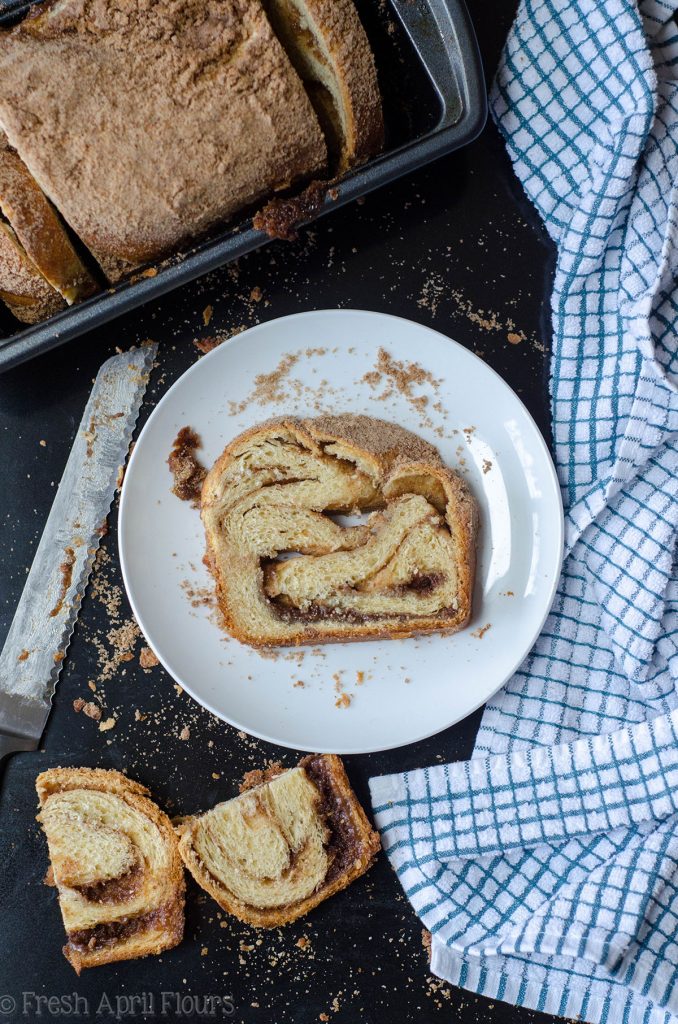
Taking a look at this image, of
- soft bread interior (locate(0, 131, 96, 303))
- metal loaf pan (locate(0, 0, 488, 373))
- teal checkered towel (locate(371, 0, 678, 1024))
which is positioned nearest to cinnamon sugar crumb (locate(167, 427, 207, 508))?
A: metal loaf pan (locate(0, 0, 488, 373))

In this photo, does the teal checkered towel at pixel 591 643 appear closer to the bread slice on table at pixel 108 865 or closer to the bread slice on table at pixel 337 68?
the bread slice on table at pixel 337 68

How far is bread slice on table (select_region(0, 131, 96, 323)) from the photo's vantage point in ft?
6.04

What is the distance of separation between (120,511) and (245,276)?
2.46 feet

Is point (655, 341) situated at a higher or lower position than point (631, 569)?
higher

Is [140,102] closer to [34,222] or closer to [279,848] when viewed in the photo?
[34,222]

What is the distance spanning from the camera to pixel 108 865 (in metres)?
2.28

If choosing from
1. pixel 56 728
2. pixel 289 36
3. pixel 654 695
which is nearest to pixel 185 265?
pixel 289 36

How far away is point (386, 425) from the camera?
216 centimetres

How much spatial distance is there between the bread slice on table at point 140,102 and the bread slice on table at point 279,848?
5.07 feet

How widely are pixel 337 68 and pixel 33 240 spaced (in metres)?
0.81

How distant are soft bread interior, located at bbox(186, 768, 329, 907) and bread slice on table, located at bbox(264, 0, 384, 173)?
Result: 1689mm

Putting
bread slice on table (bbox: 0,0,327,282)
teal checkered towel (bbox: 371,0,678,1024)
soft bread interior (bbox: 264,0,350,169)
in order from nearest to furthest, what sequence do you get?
1. bread slice on table (bbox: 0,0,327,282)
2. soft bread interior (bbox: 264,0,350,169)
3. teal checkered towel (bbox: 371,0,678,1024)

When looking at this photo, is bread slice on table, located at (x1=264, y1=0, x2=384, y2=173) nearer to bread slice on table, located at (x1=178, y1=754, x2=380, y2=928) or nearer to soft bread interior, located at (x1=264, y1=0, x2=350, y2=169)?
soft bread interior, located at (x1=264, y1=0, x2=350, y2=169)

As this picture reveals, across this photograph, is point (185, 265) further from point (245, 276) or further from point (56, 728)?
point (56, 728)
